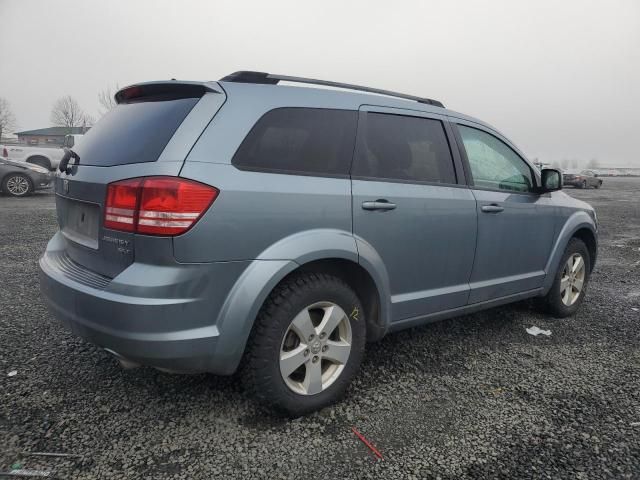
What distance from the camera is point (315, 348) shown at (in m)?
2.51

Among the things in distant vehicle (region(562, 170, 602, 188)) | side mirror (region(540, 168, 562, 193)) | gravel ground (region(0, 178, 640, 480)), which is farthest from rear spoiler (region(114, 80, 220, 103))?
distant vehicle (region(562, 170, 602, 188))

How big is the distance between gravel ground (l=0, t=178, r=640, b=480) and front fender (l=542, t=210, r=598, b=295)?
50cm

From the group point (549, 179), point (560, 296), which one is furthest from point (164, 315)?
point (560, 296)

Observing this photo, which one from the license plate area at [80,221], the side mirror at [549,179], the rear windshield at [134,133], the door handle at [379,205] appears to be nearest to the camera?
the rear windshield at [134,133]

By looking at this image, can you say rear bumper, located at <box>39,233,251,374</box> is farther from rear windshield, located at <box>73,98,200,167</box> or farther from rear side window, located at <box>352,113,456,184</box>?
rear side window, located at <box>352,113,456,184</box>

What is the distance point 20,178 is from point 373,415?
46.3ft

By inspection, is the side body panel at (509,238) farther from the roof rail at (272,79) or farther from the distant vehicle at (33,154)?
the distant vehicle at (33,154)

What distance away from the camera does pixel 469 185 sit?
3381 mm

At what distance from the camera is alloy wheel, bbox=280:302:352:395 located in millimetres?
2430

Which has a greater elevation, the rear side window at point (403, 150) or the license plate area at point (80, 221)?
the rear side window at point (403, 150)

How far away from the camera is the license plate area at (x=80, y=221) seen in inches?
94.0

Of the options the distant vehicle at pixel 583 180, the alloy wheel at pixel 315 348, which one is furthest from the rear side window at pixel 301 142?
the distant vehicle at pixel 583 180

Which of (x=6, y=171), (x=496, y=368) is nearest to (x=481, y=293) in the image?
(x=496, y=368)

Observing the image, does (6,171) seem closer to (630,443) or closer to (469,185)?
(469,185)
